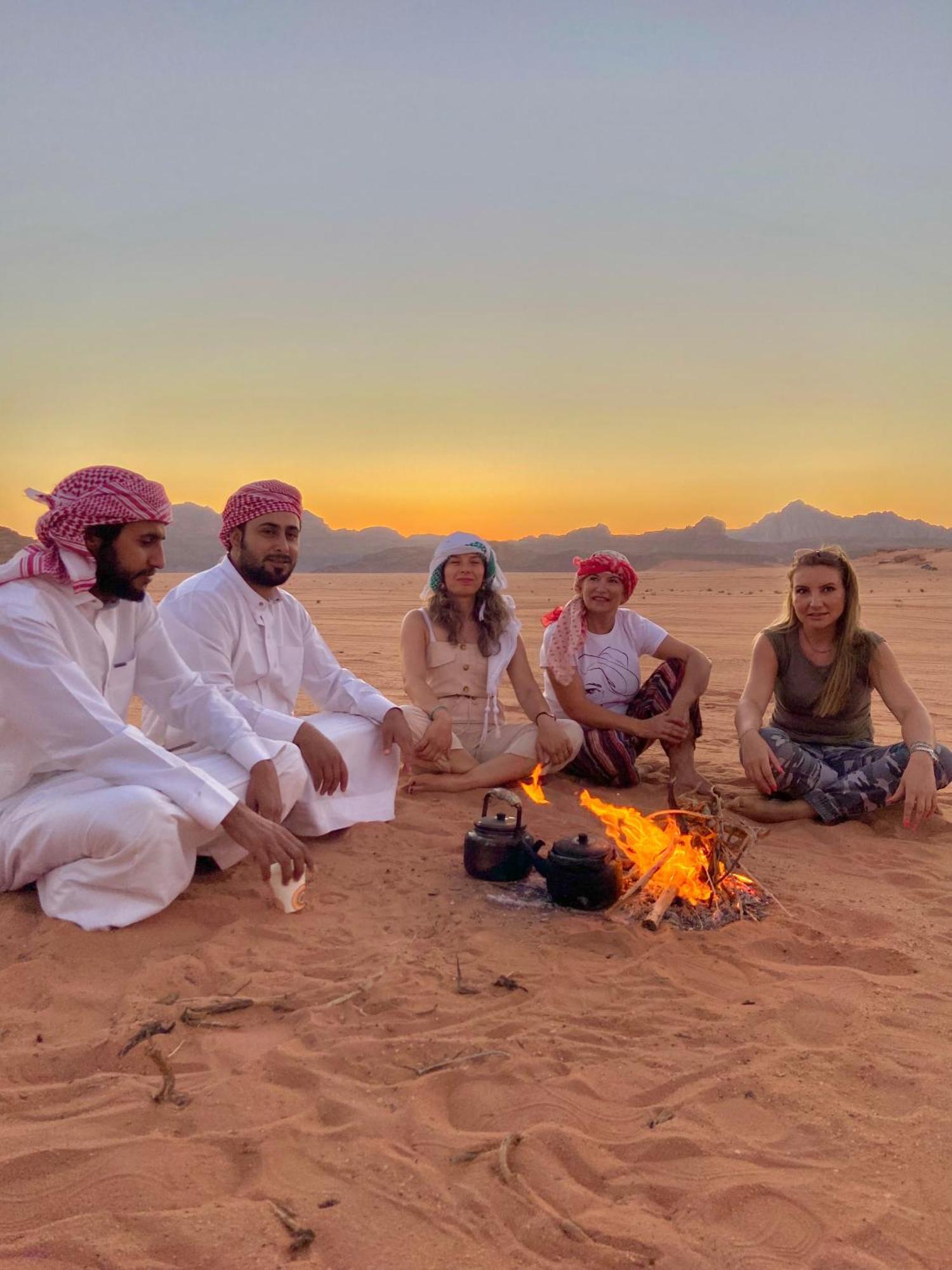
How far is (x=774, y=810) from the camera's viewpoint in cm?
544

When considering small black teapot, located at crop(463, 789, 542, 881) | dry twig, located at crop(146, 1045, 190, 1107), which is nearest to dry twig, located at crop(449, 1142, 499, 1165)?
dry twig, located at crop(146, 1045, 190, 1107)

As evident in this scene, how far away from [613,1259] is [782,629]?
153 inches

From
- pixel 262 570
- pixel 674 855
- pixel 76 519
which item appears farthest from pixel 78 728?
pixel 674 855

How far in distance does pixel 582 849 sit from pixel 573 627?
7.49 ft

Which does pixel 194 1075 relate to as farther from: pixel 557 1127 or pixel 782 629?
pixel 782 629

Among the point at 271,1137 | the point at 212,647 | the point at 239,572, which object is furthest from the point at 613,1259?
the point at 239,572

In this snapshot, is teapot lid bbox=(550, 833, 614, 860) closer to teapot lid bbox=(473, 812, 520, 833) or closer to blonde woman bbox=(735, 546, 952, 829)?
teapot lid bbox=(473, 812, 520, 833)

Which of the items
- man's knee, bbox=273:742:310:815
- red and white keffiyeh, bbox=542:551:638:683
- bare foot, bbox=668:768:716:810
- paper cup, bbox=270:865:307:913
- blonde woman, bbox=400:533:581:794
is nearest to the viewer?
paper cup, bbox=270:865:307:913

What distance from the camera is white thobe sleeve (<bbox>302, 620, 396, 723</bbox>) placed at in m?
5.27

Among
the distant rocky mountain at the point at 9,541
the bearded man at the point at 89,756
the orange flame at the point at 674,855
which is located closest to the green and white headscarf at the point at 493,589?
the orange flame at the point at 674,855

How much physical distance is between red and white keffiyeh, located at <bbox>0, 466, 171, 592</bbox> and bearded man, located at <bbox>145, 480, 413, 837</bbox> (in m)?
0.94

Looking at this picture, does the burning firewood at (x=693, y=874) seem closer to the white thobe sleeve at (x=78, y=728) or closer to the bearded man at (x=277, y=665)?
the bearded man at (x=277, y=665)

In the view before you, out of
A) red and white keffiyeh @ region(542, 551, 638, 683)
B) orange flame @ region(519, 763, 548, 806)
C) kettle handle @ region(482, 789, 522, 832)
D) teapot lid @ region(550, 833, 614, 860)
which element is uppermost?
red and white keffiyeh @ region(542, 551, 638, 683)

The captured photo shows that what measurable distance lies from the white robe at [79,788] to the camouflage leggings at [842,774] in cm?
308
